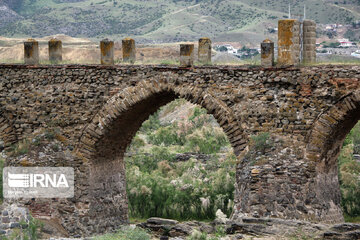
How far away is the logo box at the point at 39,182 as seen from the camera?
1650 centimetres

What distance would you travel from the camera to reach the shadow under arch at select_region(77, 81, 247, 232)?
15.1 meters

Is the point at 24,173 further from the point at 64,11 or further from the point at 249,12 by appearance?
the point at 64,11

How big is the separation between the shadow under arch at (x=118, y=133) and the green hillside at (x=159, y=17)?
32.9 m

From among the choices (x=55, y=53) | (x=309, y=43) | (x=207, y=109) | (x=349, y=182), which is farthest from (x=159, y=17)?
(x=309, y=43)

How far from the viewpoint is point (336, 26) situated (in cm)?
4722

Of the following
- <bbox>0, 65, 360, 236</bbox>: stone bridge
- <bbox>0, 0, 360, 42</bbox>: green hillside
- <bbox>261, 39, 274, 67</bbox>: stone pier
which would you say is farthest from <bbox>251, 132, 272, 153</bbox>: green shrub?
<bbox>0, 0, 360, 42</bbox>: green hillside

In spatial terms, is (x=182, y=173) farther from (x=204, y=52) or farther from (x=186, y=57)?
(x=186, y=57)

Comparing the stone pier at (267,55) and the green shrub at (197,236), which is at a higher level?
the stone pier at (267,55)

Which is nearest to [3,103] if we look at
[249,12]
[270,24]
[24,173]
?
[24,173]

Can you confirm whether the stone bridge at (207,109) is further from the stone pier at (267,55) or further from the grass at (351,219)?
the grass at (351,219)

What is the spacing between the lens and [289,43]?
14.6 m

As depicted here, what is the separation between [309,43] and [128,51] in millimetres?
3844

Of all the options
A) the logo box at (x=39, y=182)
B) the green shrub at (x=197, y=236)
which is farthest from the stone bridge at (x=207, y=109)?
the green shrub at (x=197, y=236)

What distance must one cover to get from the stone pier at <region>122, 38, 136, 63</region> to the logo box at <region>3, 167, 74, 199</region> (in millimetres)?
2619
